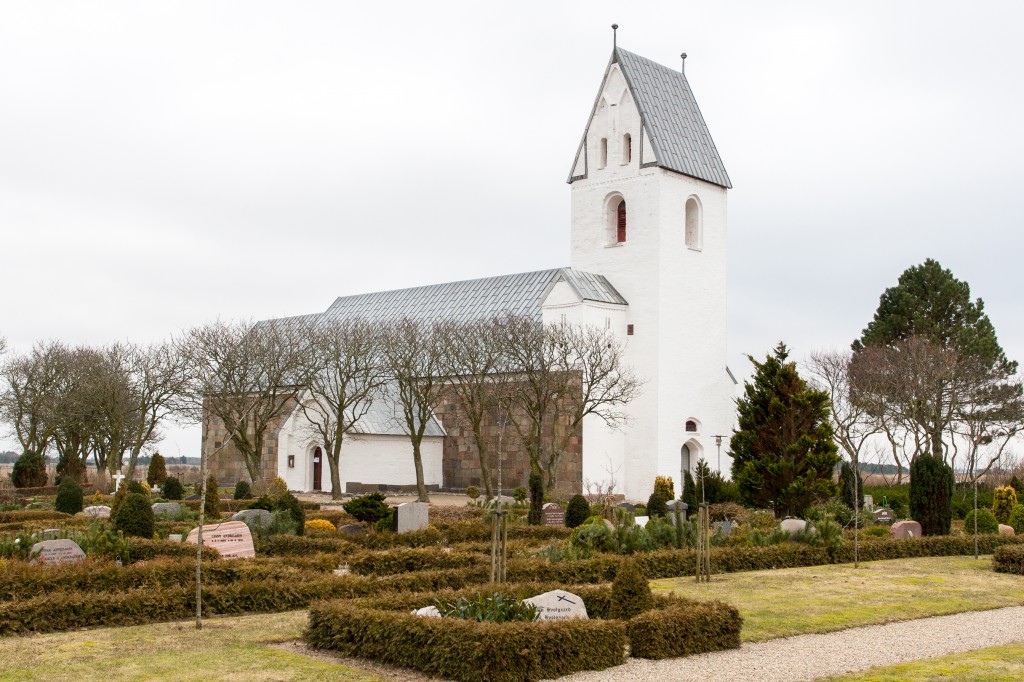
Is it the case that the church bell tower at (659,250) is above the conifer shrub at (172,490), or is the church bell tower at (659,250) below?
above

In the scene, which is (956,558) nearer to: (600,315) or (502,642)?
(502,642)

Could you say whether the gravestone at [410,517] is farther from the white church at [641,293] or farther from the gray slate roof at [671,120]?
the gray slate roof at [671,120]

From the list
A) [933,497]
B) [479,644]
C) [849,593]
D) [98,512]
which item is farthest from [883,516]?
[479,644]

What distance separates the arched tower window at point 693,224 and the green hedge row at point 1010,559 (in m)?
21.6

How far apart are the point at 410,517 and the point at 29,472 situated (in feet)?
76.1

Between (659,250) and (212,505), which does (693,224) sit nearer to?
(659,250)

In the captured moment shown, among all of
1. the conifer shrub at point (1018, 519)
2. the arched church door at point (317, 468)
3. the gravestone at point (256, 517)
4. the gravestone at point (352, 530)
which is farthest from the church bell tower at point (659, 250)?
the gravestone at point (256, 517)

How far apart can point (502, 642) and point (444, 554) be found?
6811 millimetres

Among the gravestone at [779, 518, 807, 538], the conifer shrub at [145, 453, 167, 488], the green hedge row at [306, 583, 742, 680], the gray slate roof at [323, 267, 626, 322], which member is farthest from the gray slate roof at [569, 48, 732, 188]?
the green hedge row at [306, 583, 742, 680]

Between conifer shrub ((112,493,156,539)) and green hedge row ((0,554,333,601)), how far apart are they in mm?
4083

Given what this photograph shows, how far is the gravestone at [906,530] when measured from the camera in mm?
19594

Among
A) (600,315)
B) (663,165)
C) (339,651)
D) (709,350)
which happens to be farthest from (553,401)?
(339,651)

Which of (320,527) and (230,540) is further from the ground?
(230,540)

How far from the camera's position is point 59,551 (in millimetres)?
13008
